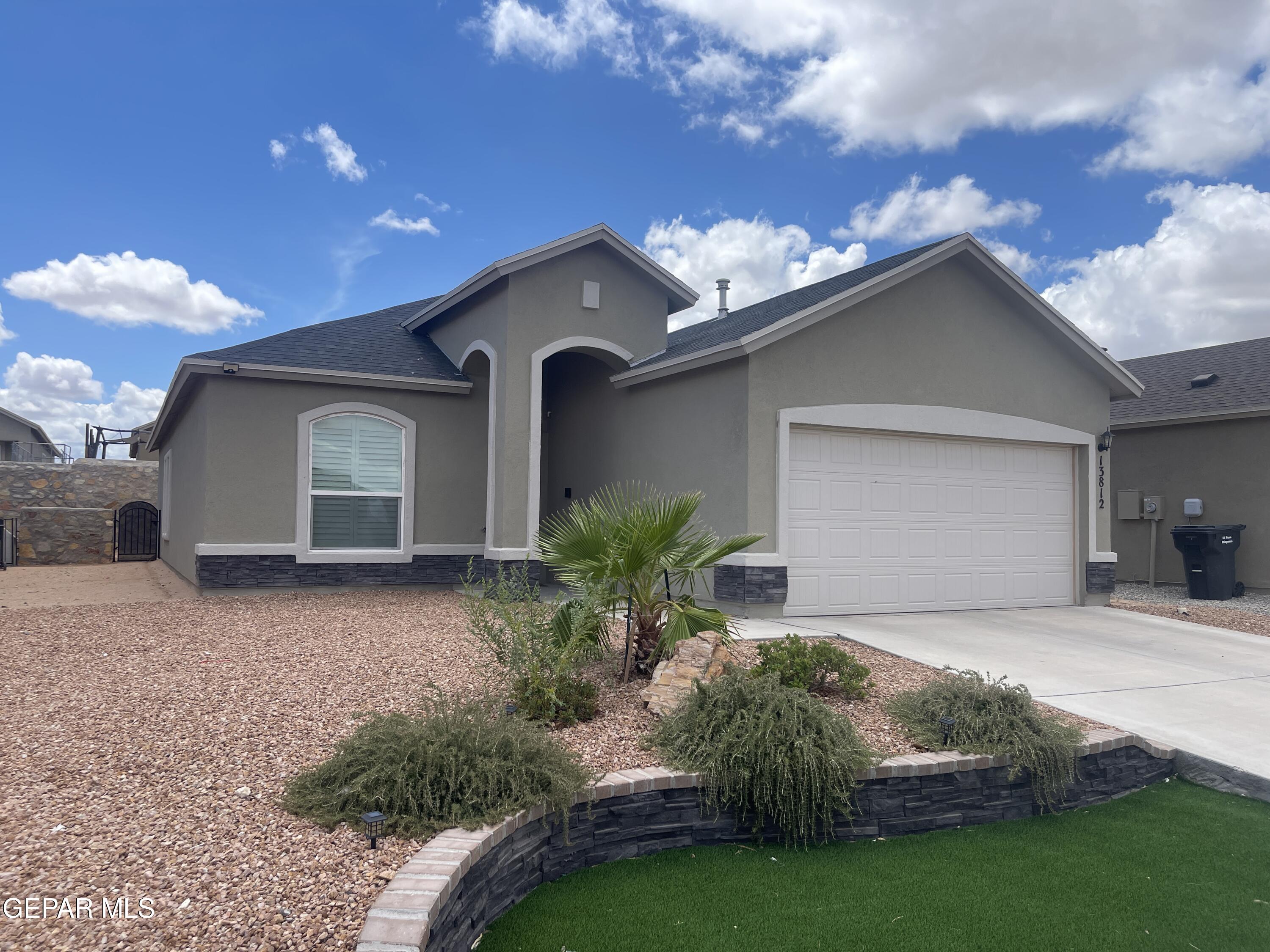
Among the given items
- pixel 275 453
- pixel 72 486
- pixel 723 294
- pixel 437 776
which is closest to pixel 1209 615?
pixel 723 294

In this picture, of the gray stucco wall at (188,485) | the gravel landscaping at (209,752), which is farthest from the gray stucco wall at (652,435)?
the gray stucco wall at (188,485)

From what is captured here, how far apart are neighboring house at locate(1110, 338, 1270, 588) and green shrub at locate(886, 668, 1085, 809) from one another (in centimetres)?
1150

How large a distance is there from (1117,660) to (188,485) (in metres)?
12.7

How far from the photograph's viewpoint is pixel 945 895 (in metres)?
3.57

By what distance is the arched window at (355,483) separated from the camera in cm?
1097

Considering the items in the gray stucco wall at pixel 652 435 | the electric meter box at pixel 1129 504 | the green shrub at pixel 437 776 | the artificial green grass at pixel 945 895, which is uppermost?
the gray stucco wall at pixel 652 435

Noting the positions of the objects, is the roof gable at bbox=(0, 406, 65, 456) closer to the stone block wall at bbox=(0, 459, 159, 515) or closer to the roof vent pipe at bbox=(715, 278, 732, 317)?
the stone block wall at bbox=(0, 459, 159, 515)

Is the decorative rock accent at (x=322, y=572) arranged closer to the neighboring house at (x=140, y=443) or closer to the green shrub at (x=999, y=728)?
the green shrub at (x=999, y=728)

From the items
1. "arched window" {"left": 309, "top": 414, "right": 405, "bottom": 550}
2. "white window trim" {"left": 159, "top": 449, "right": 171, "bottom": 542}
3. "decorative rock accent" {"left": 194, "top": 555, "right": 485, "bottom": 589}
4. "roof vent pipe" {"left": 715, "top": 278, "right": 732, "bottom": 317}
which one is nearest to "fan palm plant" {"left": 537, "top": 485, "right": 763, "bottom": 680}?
"decorative rock accent" {"left": 194, "top": 555, "right": 485, "bottom": 589}

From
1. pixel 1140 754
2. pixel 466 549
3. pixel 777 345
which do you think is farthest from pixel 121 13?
pixel 1140 754

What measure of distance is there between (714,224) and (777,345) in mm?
9962

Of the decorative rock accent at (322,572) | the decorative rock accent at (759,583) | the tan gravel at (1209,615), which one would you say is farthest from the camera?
the decorative rock accent at (322,572)

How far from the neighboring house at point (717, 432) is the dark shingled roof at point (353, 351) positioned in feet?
0.21

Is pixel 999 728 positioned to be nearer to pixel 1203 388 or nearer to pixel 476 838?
pixel 476 838
